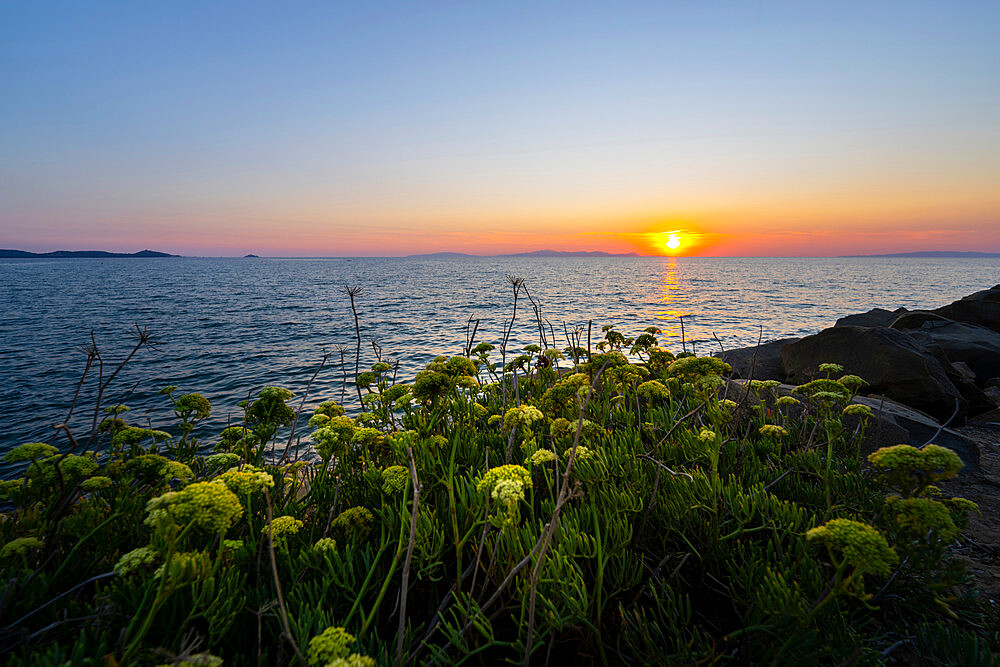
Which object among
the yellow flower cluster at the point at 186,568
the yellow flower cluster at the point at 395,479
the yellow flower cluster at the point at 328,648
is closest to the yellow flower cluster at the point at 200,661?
the yellow flower cluster at the point at 328,648

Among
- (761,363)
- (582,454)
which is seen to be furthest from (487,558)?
(761,363)

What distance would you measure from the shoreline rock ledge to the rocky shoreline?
Answer: 0.01 meters

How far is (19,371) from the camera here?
18.2m

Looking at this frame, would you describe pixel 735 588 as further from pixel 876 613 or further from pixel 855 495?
pixel 855 495

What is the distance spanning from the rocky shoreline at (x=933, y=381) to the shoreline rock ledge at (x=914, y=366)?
1cm

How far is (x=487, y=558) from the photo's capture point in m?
2.63

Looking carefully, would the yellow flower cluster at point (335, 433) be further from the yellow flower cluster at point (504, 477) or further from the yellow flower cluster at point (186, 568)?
the yellow flower cluster at point (504, 477)

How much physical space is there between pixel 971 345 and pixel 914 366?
6.52 m

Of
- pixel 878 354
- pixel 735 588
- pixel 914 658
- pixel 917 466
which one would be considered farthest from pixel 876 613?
pixel 878 354

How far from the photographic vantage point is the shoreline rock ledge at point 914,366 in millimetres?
7281

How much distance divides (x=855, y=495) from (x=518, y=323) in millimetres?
28224

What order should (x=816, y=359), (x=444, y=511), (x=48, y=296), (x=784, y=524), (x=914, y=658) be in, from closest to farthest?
(x=914, y=658), (x=784, y=524), (x=444, y=511), (x=816, y=359), (x=48, y=296)

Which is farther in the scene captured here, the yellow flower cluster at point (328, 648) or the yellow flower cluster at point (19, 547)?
the yellow flower cluster at point (19, 547)

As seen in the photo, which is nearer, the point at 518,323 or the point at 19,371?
the point at 19,371
